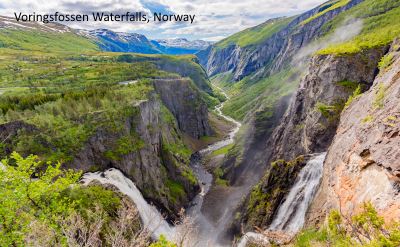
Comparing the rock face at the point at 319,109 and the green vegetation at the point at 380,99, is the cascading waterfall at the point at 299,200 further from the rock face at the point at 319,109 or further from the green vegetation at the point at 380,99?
the green vegetation at the point at 380,99

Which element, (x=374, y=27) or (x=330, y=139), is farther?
(x=374, y=27)

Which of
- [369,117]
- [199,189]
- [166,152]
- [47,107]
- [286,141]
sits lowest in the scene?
[199,189]

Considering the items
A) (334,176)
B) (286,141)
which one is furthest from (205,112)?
(334,176)

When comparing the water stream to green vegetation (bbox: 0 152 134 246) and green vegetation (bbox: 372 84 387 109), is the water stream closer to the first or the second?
green vegetation (bbox: 0 152 134 246)

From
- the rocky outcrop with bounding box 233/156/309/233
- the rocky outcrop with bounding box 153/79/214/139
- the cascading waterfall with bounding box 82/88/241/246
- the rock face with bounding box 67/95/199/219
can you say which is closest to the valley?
the rocky outcrop with bounding box 233/156/309/233

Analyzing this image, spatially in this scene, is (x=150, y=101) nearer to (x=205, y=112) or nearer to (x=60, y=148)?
(x=60, y=148)

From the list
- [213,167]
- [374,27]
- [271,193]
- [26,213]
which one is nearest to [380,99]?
[271,193]

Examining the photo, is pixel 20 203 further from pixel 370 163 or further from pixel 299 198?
pixel 299 198
